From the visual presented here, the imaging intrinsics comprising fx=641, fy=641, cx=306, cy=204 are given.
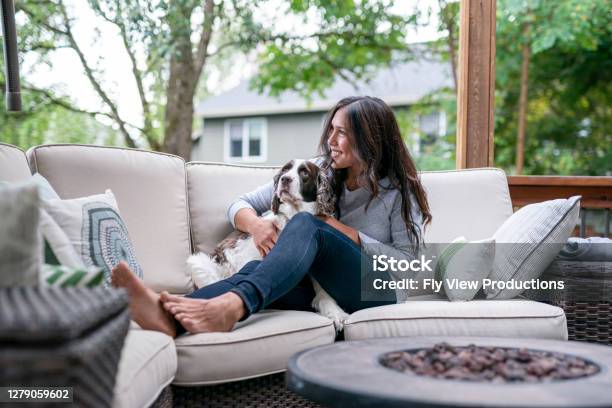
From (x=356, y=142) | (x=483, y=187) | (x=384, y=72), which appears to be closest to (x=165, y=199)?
(x=356, y=142)

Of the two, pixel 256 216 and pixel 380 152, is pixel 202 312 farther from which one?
pixel 380 152

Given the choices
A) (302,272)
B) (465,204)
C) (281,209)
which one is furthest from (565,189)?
(302,272)

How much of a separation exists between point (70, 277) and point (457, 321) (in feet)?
4.48

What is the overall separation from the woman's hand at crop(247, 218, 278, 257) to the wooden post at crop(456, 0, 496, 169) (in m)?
1.57

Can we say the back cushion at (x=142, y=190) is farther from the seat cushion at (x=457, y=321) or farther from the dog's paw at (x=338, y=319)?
the seat cushion at (x=457, y=321)

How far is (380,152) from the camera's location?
2.47 metres

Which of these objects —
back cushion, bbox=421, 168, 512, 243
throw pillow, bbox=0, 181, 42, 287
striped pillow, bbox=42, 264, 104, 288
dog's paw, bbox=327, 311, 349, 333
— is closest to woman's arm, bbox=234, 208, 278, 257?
dog's paw, bbox=327, 311, 349, 333

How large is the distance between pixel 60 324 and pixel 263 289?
3.38 ft

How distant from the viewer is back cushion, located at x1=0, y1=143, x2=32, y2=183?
2096mm

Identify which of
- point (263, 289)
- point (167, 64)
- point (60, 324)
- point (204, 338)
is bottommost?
point (204, 338)

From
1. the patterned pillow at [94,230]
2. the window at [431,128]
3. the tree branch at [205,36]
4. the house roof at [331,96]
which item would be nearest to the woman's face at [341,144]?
the patterned pillow at [94,230]

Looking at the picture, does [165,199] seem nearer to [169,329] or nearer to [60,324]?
[169,329]

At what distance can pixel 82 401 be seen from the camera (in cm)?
104

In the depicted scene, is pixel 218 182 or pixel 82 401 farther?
pixel 218 182
